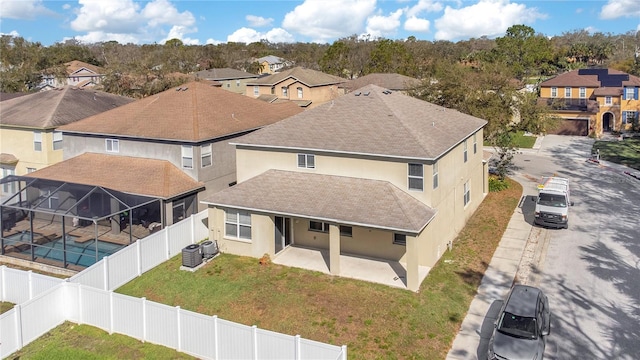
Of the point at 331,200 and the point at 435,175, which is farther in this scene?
the point at 435,175

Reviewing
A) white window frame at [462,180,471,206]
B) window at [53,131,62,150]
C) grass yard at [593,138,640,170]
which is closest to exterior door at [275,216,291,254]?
white window frame at [462,180,471,206]

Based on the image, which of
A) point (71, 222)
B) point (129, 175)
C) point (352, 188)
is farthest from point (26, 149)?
point (352, 188)

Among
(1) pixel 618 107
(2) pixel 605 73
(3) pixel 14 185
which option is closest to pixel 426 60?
(2) pixel 605 73

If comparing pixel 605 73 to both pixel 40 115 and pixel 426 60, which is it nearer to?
pixel 426 60

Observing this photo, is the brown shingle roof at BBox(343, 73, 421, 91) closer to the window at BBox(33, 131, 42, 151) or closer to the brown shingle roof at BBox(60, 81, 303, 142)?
the brown shingle roof at BBox(60, 81, 303, 142)

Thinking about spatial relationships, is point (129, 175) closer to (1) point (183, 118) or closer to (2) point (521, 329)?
(1) point (183, 118)

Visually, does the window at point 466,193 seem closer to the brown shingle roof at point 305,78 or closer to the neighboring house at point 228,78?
the brown shingle roof at point 305,78
